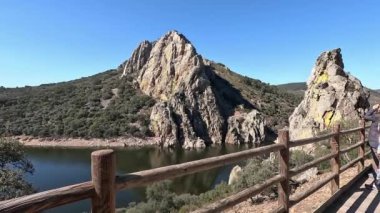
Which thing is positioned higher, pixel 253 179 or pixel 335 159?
pixel 335 159

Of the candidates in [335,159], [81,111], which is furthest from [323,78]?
[81,111]

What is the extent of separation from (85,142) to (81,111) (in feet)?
61.3

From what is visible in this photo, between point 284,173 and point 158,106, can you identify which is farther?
point 158,106

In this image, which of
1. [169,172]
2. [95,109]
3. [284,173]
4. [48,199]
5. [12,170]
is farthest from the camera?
[95,109]

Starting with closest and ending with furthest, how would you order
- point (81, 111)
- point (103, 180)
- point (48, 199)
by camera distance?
point (48, 199)
point (103, 180)
point (81, 111)

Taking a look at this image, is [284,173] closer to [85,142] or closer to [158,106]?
[85,142]

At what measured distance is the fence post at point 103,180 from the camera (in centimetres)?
267

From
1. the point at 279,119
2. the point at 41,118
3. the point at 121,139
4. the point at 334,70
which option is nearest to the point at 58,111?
the point at 41,118

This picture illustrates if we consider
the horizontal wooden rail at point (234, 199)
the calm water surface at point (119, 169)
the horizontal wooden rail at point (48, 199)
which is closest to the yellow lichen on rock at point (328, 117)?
the calm water surface at point (119, 169)

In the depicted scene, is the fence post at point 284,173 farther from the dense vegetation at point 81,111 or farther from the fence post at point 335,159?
the dense vegetation at point 81,111

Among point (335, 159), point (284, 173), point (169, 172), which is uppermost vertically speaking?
point (169, 172)

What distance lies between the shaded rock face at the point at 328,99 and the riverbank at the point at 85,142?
1955 inches

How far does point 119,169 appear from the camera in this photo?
46406 millimetres

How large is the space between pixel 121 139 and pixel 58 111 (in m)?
25.1
